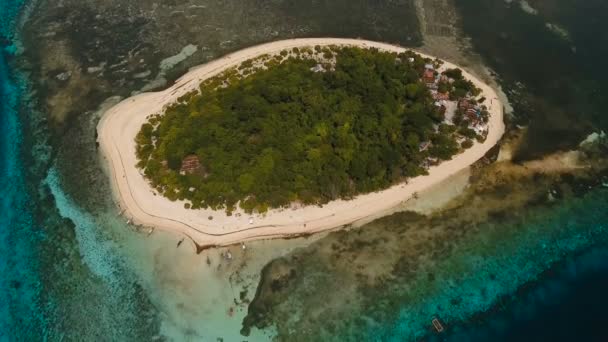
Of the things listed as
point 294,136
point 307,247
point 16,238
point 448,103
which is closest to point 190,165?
point 294,136

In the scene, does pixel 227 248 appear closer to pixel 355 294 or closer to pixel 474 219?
pixel 355 294

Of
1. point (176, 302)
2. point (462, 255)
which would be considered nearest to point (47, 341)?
point (176, 302)

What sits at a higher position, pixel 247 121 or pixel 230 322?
pixel 247 121

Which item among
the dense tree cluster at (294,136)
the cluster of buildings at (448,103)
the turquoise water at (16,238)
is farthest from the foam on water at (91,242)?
the cluster of buildings at (448,103)

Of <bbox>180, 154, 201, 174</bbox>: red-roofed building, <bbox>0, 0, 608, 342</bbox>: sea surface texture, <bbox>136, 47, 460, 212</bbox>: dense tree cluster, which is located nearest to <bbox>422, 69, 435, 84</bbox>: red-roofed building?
<bbox>136, 47, 460, 212</bbox>: dense tree cluster

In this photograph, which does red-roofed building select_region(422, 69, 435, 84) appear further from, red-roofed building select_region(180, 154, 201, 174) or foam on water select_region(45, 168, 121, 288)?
foam on water select_region(45, 168, 121, 288)

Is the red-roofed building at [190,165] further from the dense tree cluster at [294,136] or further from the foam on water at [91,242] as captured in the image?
the foam on water at [91,242]

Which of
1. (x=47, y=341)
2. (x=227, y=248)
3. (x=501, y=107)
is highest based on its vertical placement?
(x=501, y=107)
